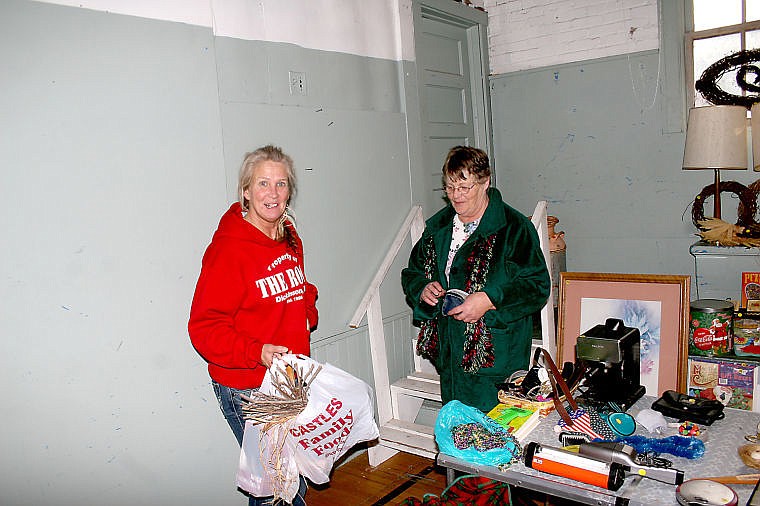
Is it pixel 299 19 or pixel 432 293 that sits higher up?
pixel 299 19

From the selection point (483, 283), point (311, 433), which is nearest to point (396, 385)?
point (483, 283)

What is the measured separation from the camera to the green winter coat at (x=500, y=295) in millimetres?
2420

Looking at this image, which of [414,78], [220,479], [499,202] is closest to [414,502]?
[220,479]

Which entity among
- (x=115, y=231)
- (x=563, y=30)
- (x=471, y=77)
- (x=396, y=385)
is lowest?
(x=396, y=385)

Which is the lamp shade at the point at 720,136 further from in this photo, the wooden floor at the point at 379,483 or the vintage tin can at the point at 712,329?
the wooden floor at the point at 379,483

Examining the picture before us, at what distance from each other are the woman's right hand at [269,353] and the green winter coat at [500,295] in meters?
0.79

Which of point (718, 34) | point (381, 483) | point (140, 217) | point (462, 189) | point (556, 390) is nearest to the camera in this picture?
point (556, 390)

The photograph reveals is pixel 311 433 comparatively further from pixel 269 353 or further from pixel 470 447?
pixel 470 447

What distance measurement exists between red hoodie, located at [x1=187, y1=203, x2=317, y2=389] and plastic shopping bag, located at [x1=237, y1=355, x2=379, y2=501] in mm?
160

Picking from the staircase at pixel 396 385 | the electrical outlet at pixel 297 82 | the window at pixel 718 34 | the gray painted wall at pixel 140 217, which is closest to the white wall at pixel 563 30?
the window at pixel 718 34

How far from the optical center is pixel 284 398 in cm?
200

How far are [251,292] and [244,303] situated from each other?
5 cm

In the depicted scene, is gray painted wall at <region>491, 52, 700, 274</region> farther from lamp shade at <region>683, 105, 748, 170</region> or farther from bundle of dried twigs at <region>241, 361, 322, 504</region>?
bundle of dried twigs at <region>241, 361, 322, 504</region>

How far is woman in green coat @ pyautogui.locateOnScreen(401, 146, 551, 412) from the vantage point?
7.94ft
